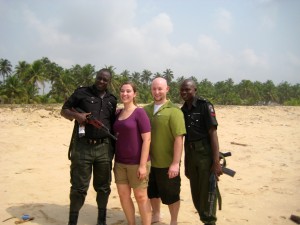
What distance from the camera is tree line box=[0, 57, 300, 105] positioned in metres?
34.9

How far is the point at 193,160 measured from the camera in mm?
3811

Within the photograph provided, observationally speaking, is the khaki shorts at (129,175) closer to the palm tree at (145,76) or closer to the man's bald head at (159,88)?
the man's bald head at (159,88)

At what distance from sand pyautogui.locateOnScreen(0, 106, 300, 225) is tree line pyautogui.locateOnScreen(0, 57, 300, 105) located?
10.2ft

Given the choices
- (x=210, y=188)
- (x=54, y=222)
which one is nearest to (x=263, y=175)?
(x=210, y=188)

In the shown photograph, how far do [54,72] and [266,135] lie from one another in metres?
41.7

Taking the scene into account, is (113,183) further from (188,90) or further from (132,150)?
(188,90)

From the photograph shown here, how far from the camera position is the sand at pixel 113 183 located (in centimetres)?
466

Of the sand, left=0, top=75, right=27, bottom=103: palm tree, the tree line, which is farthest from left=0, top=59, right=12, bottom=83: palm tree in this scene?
the sand

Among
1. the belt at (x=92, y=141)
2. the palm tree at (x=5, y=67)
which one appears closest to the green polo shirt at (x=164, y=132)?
the belt at (x=92, y=141)

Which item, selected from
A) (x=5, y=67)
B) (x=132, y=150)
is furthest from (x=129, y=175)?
(x=5, y=67)

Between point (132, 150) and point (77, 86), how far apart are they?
3221cm

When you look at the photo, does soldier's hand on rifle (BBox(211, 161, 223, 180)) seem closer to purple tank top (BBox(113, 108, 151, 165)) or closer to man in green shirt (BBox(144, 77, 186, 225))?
man in green shirt (BBox(144, 77, 186, 225))

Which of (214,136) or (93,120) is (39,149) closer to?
(93,120)

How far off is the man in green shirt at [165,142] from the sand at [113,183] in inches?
35.5
